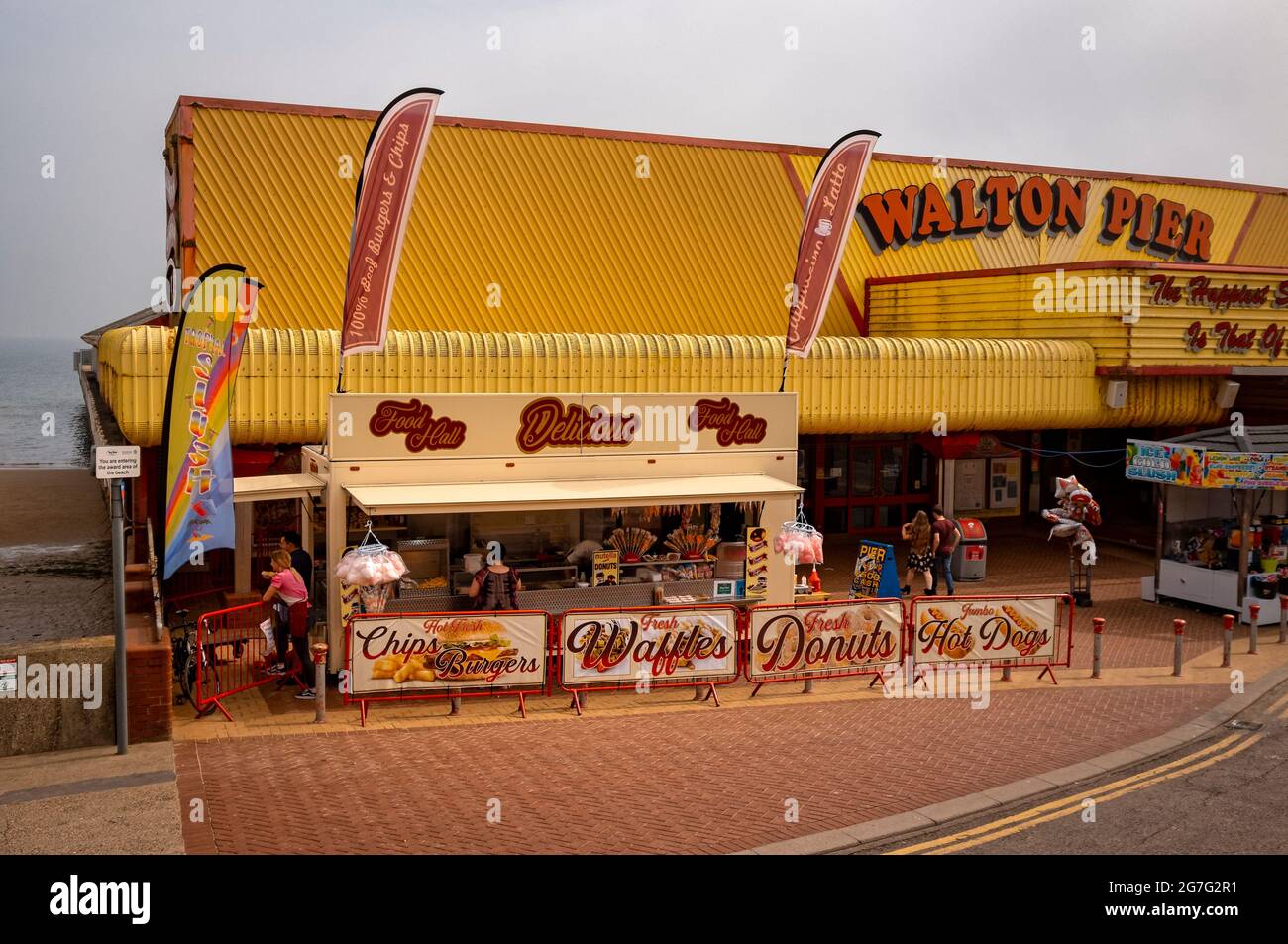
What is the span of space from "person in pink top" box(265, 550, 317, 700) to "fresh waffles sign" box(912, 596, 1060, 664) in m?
7.34

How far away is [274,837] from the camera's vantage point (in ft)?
30.9

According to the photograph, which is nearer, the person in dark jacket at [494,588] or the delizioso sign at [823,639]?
the delizioso sign at [823,639]

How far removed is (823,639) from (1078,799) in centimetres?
415

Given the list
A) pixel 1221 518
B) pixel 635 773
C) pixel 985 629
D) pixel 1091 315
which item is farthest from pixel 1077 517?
Result: pixel 635 773

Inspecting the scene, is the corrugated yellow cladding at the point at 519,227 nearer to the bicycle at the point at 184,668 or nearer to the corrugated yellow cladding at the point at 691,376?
the corrugated yellow cladding at the point at 691,376

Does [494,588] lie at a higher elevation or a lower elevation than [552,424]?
lower

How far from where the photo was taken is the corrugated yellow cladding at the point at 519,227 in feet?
70.0

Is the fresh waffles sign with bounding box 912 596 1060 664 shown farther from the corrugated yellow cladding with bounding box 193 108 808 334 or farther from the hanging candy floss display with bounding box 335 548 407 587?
the corrugated yellow cladding with bounding box 193 108 808 334

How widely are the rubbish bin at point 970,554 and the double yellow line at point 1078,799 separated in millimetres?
8809

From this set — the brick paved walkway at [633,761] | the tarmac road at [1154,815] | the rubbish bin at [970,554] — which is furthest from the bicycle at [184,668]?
the rubbish bin at [970,554]

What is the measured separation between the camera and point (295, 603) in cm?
1372

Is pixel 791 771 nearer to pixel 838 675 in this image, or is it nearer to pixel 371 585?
pixel 838 675

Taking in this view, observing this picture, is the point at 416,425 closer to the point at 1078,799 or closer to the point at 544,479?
the point at 544,479
